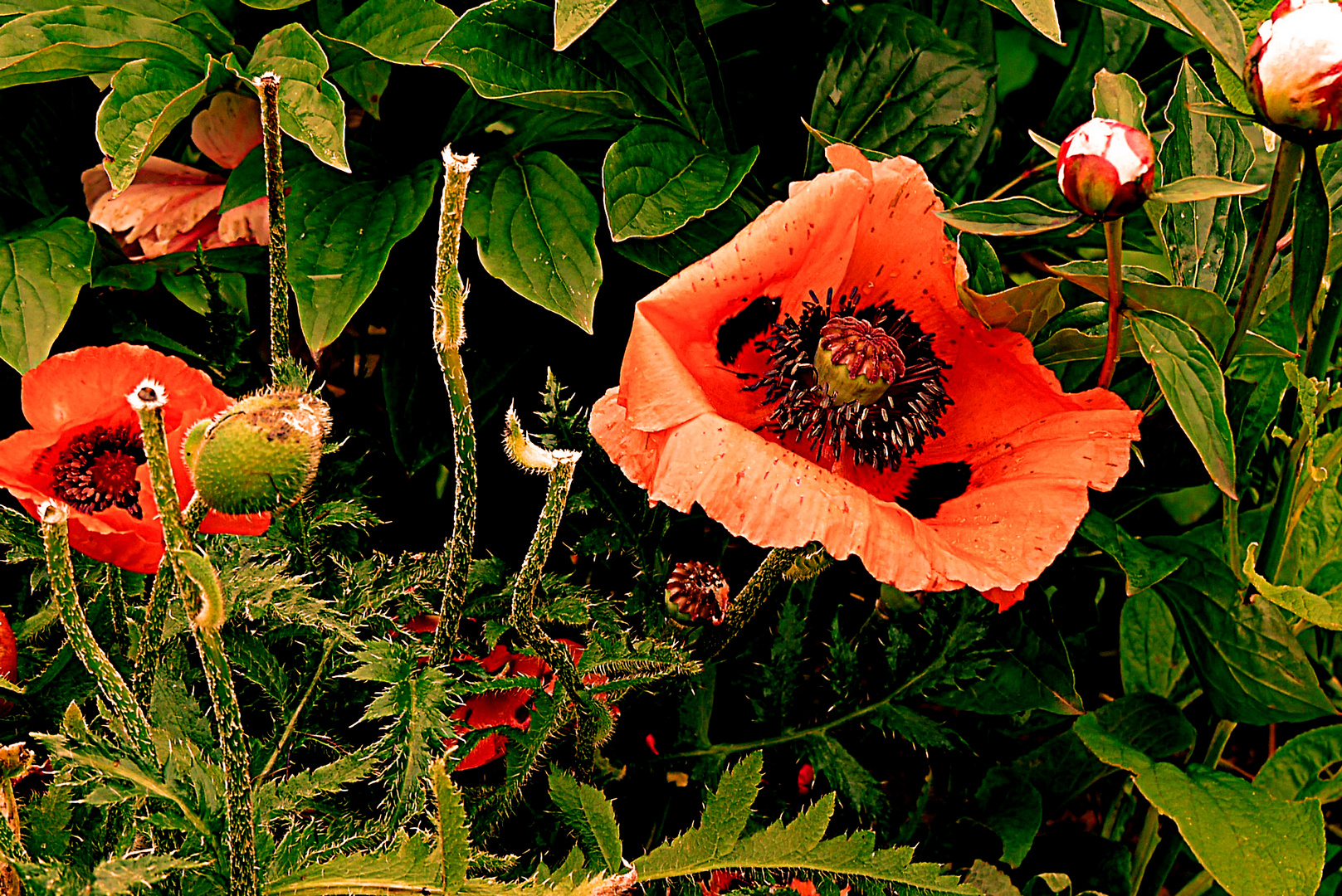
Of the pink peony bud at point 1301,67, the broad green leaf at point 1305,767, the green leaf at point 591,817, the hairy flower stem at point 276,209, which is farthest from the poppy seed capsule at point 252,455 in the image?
the broad green leaf at point 1305,767

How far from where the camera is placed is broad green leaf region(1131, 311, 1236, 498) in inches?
25.7

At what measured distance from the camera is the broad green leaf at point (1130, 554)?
78 centimetres

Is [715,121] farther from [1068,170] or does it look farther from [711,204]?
[1068,170]

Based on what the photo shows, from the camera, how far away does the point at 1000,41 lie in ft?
4.16

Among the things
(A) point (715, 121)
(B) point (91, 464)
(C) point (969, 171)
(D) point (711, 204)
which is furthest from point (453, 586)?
(C) point (969, 171)

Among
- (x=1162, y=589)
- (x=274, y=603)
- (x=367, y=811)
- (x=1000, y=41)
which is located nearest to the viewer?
(x=274, y=603)

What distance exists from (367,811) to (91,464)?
27cm

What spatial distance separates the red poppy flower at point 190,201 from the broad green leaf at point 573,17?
0.88 ft

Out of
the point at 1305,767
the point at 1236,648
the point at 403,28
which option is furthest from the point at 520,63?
the point at 1305,767

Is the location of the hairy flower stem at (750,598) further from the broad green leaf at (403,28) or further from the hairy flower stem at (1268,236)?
the broad green leaf at (403,28)

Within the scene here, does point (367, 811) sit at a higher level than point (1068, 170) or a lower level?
lower

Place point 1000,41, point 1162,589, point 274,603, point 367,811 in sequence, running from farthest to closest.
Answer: point 1000,41, point 1162,589, point 367,811, point 274,603

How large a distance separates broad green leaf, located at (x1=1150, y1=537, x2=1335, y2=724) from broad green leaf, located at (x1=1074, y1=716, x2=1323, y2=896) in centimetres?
6

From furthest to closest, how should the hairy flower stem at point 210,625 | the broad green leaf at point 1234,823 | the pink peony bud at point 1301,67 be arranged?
the broad green leaf at point 1234,823 → the pink peony bud at point 1301,67 → the hairy flower stem at point 210,625
